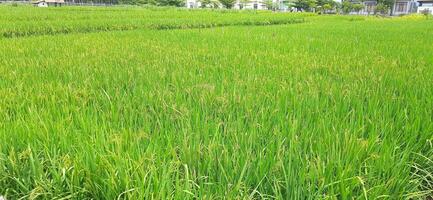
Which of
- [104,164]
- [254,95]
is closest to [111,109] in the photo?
[104,164]

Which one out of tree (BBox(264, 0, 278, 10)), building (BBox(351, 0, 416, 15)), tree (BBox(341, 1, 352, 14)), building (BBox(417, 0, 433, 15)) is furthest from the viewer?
tree (BBox(264, 0, 278, 10))

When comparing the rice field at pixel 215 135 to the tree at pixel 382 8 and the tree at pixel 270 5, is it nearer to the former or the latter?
the tree at pixel 382 8

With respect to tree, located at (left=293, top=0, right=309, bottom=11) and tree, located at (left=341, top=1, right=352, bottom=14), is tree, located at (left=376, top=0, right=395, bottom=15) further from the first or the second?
tree, located at (left=293, top=0, right=309, bottom=11)

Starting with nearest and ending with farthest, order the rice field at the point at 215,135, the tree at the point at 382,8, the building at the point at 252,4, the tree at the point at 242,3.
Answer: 1. the rice field at the point at 215,135
2. the tree at the point at 382,8
3. the tree at the point at 242,3
4. the building at the point at 252,4

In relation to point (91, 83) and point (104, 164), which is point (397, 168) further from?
point (91, 83)

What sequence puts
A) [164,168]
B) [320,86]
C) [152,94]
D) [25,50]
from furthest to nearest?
[25,50] < [320,86] < [152,94] < [164,168]

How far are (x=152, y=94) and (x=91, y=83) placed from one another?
0.63 meters

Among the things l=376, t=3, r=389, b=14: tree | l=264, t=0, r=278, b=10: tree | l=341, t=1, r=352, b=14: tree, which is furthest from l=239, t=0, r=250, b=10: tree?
l=376, t=3, r=389, b=14: tree

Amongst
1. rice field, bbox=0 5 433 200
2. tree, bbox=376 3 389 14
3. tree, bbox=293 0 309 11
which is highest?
tree, bbox=293 0 309 11

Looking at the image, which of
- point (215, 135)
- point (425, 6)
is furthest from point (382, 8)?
point (215, 135)

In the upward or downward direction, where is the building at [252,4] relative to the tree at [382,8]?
upward

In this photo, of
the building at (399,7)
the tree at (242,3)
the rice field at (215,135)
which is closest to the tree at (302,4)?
the building at (399,7)

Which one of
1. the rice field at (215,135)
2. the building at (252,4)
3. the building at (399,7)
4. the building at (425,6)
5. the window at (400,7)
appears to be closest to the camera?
the rice field at (215,135)

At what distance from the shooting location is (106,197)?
1.08 metres
